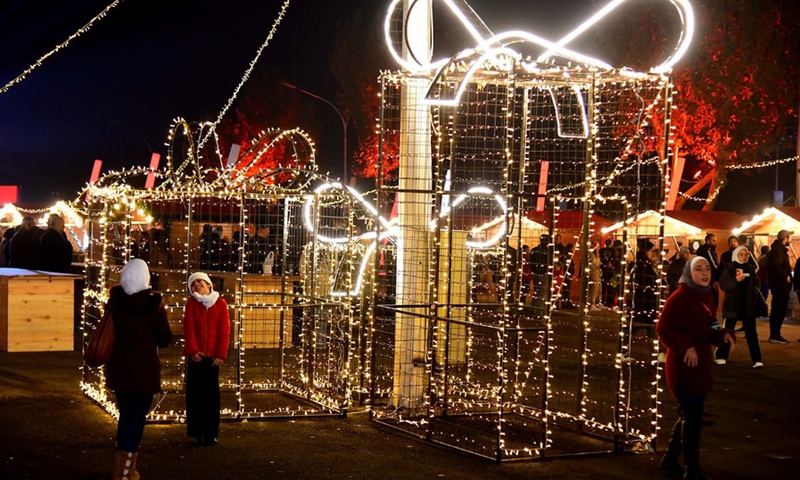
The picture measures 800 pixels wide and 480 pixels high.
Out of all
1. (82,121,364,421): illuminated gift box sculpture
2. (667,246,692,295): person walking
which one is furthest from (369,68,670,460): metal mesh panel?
(667,246,692,295): person walking

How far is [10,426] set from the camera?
29.7 feet

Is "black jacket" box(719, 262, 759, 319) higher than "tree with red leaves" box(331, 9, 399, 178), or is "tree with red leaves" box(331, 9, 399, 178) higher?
"tree with red leaves" box(331, 9, 399, 178)

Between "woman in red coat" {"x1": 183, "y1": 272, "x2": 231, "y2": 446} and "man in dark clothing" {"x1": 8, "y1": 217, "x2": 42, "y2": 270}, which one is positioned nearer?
"woman in red coat" {"x1": 183, "y1": 272, "x2": 231, "y2": 446}

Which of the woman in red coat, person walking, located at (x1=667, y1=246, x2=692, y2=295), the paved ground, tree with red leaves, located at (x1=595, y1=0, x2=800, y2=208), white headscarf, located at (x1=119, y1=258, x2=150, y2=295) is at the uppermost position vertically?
tree with red leaves, located at (x1=595, y1=0, x2=800, y2=208)

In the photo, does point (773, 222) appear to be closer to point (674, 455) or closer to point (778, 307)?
point (778, 307)

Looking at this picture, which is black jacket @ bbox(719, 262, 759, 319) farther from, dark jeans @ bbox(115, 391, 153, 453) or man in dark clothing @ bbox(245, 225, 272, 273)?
dark jeans @ bbox(115, 391, 153, 453)

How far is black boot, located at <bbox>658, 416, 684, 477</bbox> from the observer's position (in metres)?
8.01

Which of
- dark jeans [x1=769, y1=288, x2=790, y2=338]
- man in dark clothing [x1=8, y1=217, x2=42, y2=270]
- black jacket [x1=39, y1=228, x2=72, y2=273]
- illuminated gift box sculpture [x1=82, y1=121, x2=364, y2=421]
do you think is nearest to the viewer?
illuminated gift box sculpture [x1=82, y1=121, x2=364, y2=421]

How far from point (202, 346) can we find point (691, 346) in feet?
13.1

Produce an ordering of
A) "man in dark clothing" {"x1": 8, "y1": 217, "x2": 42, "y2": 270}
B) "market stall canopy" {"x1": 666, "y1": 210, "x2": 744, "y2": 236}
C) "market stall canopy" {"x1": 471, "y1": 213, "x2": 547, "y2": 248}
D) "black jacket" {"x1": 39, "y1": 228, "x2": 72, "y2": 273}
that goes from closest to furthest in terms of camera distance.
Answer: "market stall canopy" {"x1": 471, "y1": 213, "x2": 547, "y2": 248}, "black jacket" {"x1": 39, "y1": 228, "x2": 72, "y2": 273}, "man in dark clothing" {"x1": 8, "y1": 217, "x2": 42, "y2": 270}, "market stall canopy" {"x1": 666, "y1": 210, "x2": 744, "y2": 236}

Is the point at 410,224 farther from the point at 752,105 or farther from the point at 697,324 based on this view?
the point at 752,105

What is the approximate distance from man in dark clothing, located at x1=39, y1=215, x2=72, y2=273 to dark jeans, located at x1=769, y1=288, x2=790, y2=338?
37.6 ft

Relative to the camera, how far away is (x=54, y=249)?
52.5 ft

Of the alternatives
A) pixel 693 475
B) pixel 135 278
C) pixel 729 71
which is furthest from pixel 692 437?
pixel 729 71
